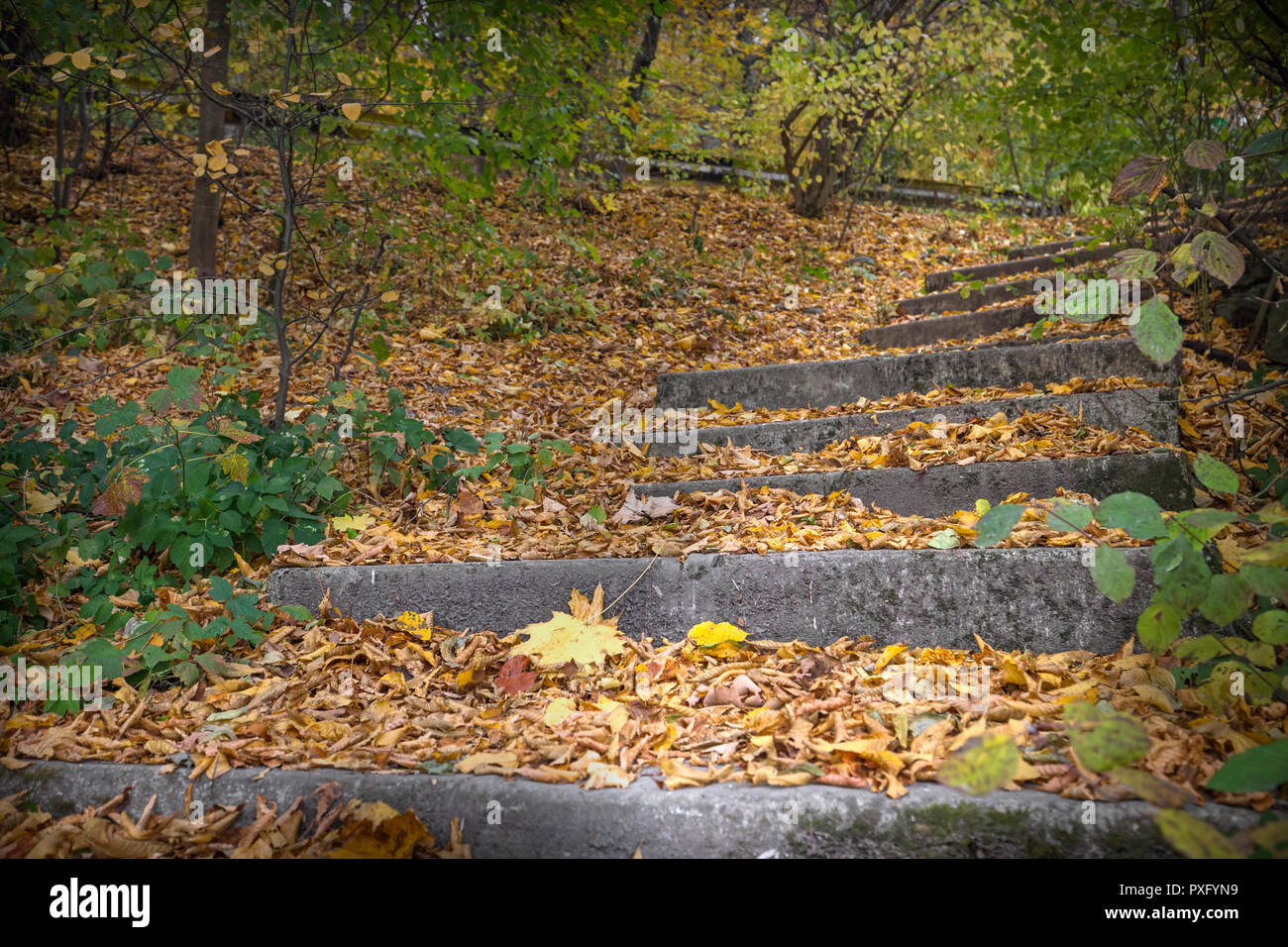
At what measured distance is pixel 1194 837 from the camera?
3.59 feet

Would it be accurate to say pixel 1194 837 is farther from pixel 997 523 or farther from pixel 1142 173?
pixel 1142 173

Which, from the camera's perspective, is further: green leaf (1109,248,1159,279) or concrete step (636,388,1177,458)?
concrete step (636,388,1177,458)

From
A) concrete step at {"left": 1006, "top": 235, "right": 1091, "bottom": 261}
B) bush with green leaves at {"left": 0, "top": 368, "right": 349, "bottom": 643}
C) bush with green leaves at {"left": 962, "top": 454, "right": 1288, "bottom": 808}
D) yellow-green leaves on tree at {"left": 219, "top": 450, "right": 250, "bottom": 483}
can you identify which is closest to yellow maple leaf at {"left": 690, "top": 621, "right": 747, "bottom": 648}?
bush with green leaves at {"left": 962, "top": 454, "right": 1288, "bottom": 808}

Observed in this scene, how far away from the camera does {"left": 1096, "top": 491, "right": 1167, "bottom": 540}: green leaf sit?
54.7 inches

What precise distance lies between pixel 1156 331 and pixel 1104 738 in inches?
32.5

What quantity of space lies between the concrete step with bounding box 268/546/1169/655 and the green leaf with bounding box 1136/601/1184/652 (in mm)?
461

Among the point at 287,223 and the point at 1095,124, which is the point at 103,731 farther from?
the point at 1095,124

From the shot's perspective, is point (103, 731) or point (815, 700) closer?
point (815, 700)

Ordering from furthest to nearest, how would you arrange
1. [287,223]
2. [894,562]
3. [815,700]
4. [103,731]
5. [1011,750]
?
[287,223]
[894,562]
[103,731]
[815,700]
[1011,750]

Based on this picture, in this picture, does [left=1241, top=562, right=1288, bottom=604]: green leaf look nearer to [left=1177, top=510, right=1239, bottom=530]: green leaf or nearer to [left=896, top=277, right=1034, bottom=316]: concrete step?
[left=1177, top=510, right=1239, bottom=530]: green leaf

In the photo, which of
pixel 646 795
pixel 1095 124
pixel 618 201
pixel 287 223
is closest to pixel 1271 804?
pixel 646 795

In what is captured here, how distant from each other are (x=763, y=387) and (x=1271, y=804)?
3.05 metres

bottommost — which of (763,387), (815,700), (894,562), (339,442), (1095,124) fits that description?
(815,700)

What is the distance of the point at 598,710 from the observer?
187 centimetres
